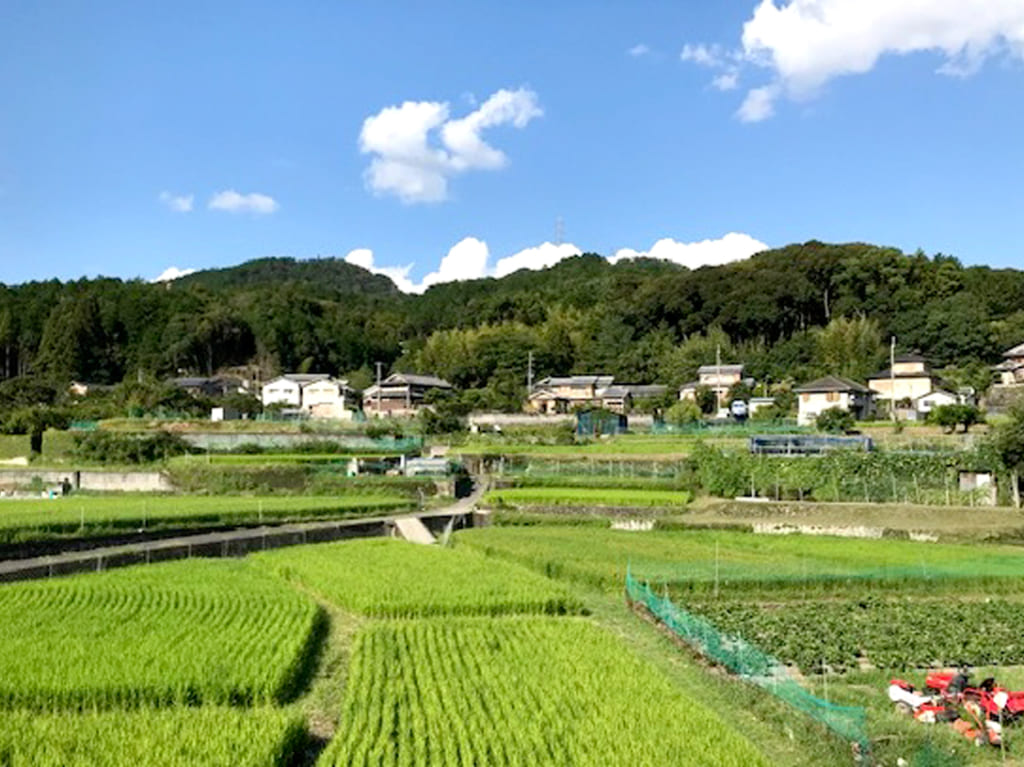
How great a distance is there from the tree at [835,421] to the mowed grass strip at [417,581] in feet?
84.3

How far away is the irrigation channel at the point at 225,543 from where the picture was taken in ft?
61.8

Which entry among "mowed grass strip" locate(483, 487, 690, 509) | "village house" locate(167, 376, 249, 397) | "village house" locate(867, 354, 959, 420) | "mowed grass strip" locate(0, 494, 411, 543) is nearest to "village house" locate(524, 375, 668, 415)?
"village house" locate(867, 354, 959, 420)

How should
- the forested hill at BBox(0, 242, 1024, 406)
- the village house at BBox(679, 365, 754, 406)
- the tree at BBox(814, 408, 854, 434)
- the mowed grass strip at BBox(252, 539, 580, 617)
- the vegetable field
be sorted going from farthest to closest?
1. the forested hill at BBox(0, 242, 1024, 406)
2. the village house at BBox(679, 365, 754, 406)
3. the tree at BBox(814, 408, 854, 434)
4. the mowed grass strip at BBox(252, 539, 580, 617)
5. the vegetable field

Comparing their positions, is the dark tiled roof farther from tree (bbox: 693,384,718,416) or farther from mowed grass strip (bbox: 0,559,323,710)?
mowed grass strip (bbox: 0,559,323,710)

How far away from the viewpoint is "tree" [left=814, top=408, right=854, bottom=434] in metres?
42.5

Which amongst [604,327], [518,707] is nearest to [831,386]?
[604,327]

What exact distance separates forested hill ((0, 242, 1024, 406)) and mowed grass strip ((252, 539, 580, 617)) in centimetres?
4022

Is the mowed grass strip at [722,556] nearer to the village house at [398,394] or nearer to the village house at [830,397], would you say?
the village house at [830,397]

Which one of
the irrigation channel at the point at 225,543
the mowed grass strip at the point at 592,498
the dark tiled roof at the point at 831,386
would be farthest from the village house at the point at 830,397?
the irrigation channel at the point at 225,543

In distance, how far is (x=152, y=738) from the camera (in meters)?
8.44

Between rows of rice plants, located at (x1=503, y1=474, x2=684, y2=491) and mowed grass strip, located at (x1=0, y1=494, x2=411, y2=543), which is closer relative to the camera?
mowed grass strip, located at (x1=0, y1=494, x2=411, y2=543)

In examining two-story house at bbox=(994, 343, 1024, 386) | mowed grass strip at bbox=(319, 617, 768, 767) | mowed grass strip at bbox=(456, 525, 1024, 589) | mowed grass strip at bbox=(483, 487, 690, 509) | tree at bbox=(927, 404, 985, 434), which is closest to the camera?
mowed grass strip at bbox=(319, 617, 768, 767)

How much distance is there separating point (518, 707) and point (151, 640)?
18.5 feet

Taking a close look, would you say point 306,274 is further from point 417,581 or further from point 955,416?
point 417,581
